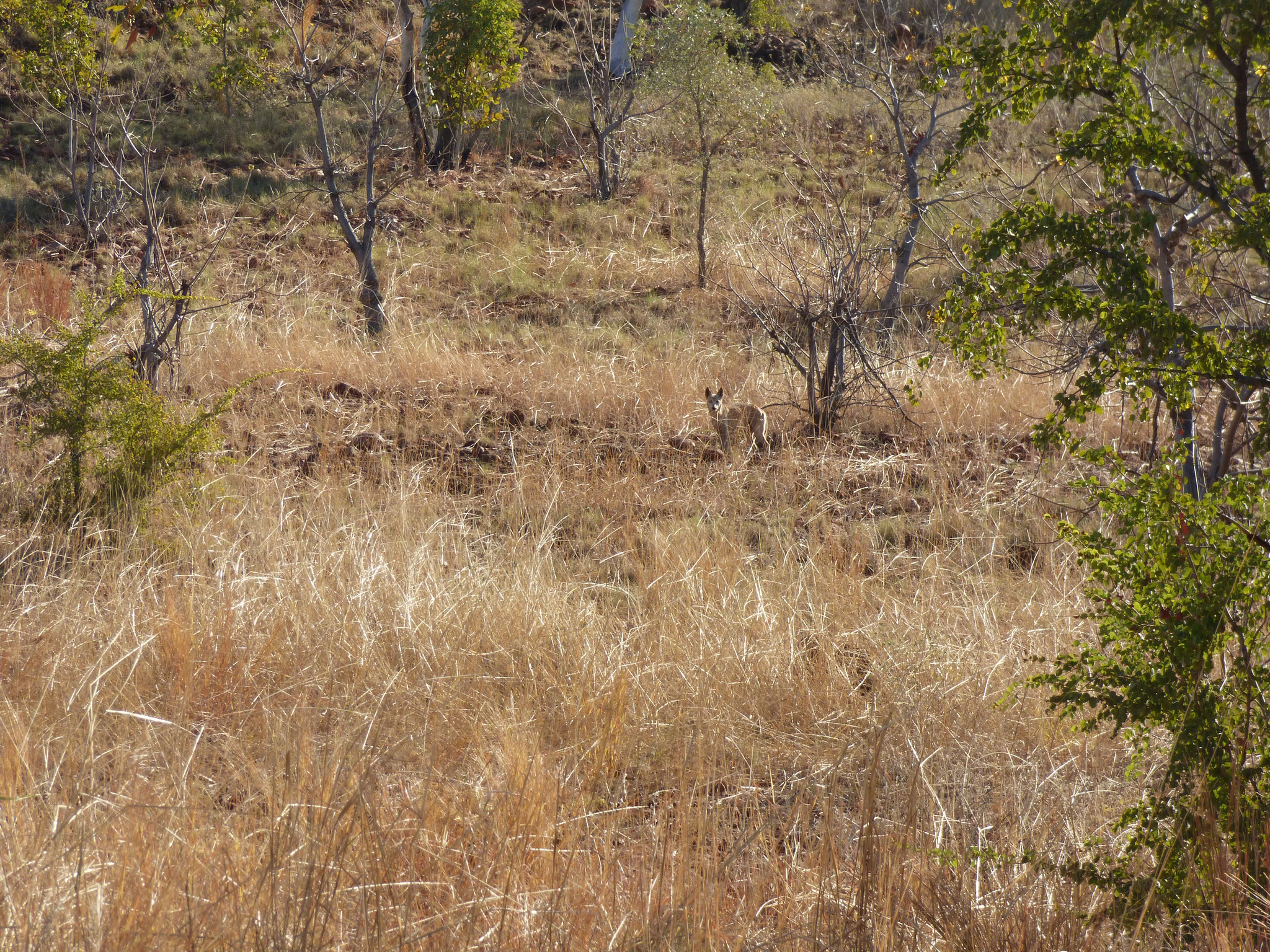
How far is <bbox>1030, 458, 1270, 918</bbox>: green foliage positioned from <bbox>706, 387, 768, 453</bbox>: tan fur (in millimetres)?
4298

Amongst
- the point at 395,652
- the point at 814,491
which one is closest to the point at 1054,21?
the point at 395,652

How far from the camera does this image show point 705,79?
13672mm

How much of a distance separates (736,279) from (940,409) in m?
5.52

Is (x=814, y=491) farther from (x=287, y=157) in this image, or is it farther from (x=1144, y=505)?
(x=287, y=157)

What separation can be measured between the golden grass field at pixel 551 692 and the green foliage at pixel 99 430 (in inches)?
7.5

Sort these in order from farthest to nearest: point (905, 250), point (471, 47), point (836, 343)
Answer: point (471, 47) < point (905, 250) < point (836, 343)

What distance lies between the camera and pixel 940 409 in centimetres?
729

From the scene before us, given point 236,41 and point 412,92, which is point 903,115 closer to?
point 412,92

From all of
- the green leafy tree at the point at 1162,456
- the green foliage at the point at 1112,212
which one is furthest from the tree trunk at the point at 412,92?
the green leafy tree at the point at 1162,456

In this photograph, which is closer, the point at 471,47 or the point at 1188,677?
the point at 1188,677

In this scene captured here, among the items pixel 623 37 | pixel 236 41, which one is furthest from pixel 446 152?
pixel 623 37

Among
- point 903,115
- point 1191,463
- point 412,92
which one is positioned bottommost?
point 1191,463

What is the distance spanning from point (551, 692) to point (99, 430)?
122 inches

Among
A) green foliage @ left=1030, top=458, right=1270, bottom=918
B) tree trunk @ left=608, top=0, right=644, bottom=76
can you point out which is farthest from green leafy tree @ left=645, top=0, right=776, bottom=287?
green foliage @ left=1030, top=458, right=1270, bottom=918
